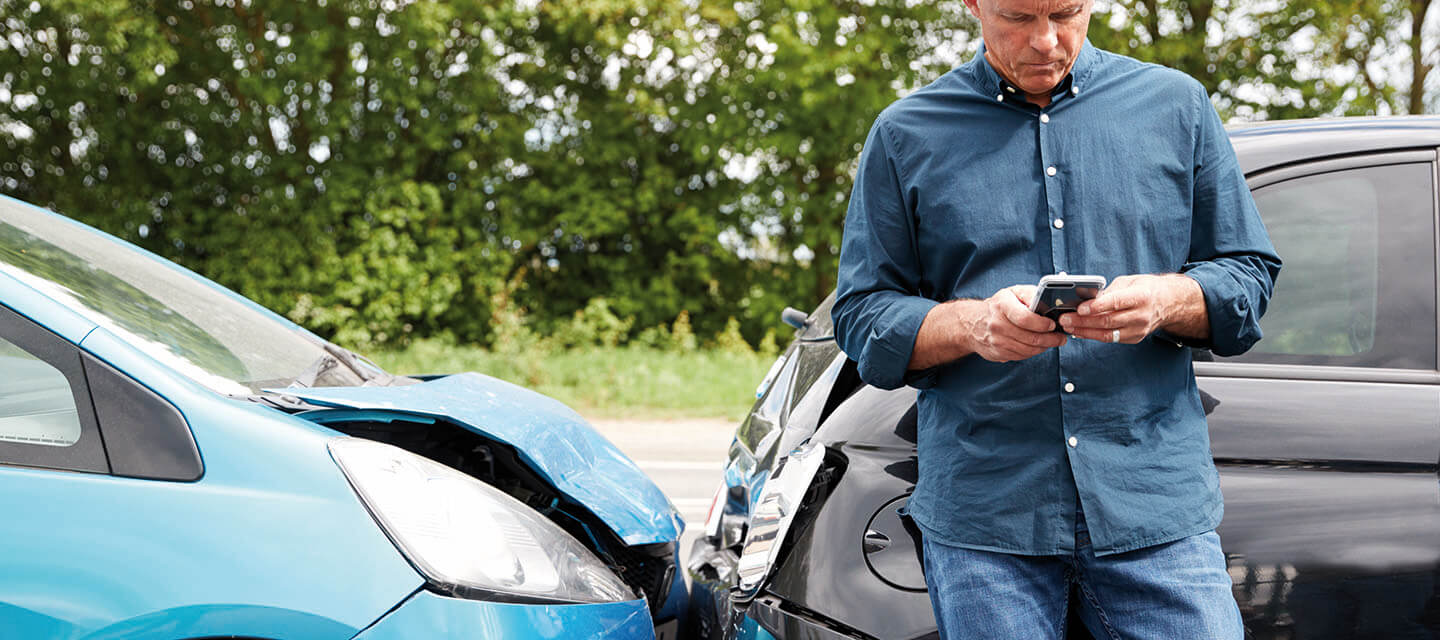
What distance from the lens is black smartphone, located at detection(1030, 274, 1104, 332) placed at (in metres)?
1.28

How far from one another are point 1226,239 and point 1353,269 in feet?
Result: 2.13

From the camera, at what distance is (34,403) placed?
6.36ft

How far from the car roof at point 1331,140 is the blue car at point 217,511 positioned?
5.30ft

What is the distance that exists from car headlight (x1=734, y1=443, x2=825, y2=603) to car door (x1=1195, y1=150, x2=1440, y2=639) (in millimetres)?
757

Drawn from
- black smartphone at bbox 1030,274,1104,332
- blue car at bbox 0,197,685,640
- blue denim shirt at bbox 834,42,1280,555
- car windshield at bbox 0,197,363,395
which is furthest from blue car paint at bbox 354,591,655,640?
black smartphone at bbox 1030,274,1104,332

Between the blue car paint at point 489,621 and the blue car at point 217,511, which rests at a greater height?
the blue car at point 217,511

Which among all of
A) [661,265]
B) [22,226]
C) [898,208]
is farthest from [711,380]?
[898,208]

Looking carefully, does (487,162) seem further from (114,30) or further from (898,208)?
(898,208)

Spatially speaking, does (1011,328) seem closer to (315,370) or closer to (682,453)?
(315,370)

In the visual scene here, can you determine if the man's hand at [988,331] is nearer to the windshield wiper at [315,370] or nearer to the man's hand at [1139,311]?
the man's hand at [1139,311]

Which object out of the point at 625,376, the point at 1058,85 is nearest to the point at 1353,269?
A: the point at 1058,85

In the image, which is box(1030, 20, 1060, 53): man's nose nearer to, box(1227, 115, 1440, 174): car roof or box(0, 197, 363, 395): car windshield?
box(1227, 115, 1440, 174): car roof

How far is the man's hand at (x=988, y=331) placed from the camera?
137cm

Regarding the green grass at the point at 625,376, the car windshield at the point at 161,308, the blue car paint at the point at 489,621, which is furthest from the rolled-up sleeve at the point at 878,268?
the green grass at the point at 625,376
